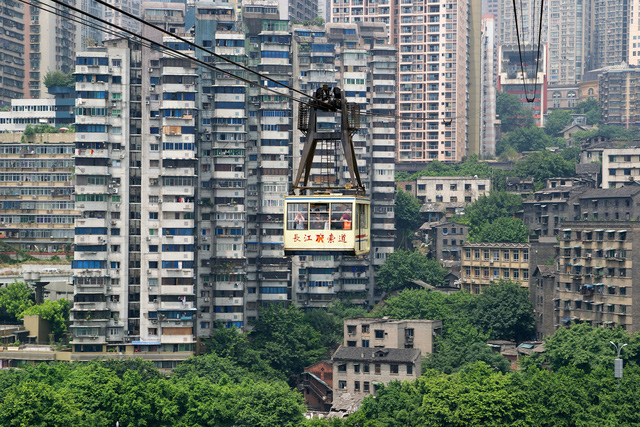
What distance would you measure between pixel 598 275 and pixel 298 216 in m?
74.6

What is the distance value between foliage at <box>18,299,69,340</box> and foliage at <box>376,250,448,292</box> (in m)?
40.7

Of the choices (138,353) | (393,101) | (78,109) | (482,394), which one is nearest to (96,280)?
(138,353)

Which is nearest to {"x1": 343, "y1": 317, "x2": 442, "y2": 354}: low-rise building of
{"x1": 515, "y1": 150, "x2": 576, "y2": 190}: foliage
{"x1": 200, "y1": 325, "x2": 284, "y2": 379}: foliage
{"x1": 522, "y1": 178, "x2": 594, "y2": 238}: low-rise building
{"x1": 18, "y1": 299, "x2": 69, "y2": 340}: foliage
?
{"x1": 200, "y1": 325, "x2": 284, "y2": 379}: foliage

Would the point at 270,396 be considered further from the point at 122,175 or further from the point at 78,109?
the point at 78,109

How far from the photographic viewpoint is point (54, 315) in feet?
376

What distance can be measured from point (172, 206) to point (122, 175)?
628cm

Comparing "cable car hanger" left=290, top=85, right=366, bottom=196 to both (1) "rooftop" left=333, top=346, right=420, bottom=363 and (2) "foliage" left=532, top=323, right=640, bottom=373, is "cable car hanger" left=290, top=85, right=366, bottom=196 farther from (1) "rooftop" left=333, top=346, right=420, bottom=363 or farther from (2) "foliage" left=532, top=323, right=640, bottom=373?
(1) "rooftop" left=333, top=346, right=420, bottom=363

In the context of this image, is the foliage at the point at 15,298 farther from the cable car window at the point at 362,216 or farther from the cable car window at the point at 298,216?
the cable car window at the point at 298,216

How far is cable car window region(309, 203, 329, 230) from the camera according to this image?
37.7 metres

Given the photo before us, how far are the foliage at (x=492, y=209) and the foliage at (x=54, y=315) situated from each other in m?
54.5

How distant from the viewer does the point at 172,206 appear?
358ft

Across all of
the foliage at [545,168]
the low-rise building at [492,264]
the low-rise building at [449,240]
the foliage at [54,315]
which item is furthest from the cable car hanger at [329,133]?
the foliage at [545,168]

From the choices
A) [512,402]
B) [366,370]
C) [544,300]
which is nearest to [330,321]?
[366,370]

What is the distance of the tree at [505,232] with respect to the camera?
132 metres
